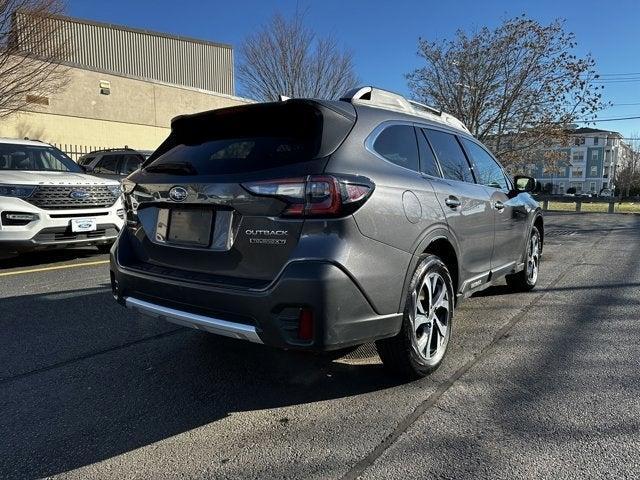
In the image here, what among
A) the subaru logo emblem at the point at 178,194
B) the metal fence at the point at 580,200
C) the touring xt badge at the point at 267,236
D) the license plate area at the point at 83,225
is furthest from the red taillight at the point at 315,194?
the metal fence at the point at 580,200

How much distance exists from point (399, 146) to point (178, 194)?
4.80ft

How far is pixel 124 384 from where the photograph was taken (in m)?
3.33

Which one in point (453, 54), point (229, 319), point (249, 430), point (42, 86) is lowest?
point (249, 430)

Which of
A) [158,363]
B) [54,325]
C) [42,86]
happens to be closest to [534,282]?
[158,363]

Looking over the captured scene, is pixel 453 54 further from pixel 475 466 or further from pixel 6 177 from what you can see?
pixel 475 466

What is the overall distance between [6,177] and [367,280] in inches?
249

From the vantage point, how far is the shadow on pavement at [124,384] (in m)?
2.65

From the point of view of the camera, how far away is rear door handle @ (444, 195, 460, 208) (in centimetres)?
363

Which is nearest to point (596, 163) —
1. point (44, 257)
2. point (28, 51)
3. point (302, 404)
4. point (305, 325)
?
point (28, 51)

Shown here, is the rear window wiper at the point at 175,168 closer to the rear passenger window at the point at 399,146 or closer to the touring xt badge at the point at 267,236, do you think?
the touring xt badge at the point at 267,236

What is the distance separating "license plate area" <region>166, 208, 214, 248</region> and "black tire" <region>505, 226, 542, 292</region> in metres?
4.03

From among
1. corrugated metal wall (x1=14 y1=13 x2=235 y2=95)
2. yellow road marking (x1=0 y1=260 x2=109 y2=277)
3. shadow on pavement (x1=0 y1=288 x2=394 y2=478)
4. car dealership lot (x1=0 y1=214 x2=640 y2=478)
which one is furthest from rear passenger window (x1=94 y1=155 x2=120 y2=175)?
corrugated metal wall (x1=14 y1=13 x2=235 y2=95)

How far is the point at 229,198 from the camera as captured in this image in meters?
2.83

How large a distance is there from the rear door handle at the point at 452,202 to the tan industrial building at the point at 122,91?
575 inches
